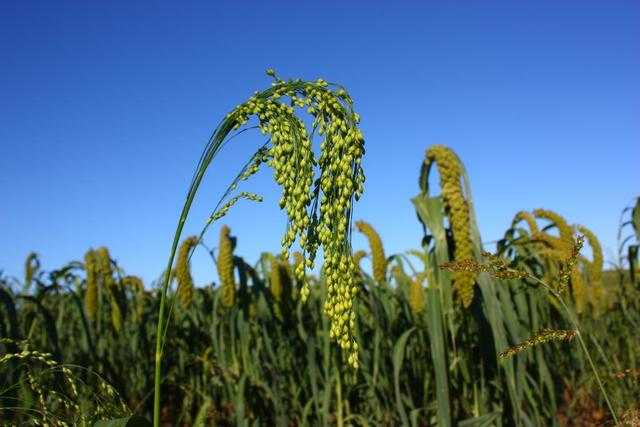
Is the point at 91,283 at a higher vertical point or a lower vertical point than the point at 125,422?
higher

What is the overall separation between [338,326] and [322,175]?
416 millimetres

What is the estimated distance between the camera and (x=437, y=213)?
2635mm

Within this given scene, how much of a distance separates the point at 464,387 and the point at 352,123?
241 cm

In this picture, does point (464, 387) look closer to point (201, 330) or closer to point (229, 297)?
point (229, 297)

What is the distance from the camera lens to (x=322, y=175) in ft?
4.74

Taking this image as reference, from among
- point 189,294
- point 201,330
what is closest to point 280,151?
point 189,294

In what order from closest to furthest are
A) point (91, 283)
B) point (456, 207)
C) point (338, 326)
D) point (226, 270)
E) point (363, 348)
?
point (338, 326)
point (456, 207)
point (363, 348)
point (226, 270)
point (91, 283)

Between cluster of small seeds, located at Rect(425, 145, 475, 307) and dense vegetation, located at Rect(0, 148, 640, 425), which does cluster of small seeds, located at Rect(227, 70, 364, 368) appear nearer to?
dense vegetation, located at Rect(0, 148, 640, 425)

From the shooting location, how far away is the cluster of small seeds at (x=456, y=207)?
103 inches

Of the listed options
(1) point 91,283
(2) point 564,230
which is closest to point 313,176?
(2) point 564,230

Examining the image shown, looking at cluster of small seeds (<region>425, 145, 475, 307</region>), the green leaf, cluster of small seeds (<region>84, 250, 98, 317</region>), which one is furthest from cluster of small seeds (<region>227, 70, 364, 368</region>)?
cluster of small seeds (<region>84, 250, 98, 317</region>)

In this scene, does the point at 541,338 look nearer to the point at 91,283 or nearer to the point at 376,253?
the point at 376,253

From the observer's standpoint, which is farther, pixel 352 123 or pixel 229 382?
pixel 229 382

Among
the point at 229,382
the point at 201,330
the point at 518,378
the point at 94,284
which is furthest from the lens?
the point at 201,330
